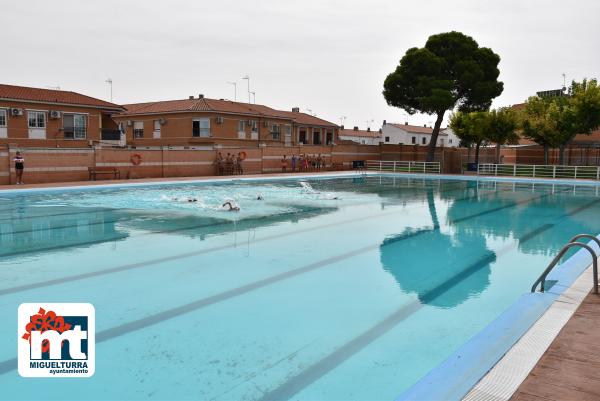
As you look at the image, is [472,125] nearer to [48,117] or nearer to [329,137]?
[329,137]

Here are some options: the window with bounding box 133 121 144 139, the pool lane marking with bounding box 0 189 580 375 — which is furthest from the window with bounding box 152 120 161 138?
the pool lane marking with bounding box 0 189 580 375

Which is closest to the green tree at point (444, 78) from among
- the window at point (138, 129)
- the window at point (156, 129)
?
the window at point (156, 129)

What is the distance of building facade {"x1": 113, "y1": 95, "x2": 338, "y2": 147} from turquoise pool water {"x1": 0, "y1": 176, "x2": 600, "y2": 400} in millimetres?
21279

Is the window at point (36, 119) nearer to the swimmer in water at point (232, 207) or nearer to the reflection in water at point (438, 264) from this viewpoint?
the swimmer in water at point (232, 207)

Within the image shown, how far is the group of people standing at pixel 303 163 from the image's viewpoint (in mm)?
32150

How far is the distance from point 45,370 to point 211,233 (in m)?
6.71

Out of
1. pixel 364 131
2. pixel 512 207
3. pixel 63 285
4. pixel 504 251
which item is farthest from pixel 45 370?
pixel 364 131

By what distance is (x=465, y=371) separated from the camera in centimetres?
378

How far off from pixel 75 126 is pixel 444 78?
25.8 meters

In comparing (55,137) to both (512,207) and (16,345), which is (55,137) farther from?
(16,345)

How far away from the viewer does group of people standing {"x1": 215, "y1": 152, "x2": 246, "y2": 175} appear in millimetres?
28281

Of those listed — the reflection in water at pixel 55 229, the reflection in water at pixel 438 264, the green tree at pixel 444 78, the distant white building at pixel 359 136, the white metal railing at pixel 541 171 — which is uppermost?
the green tree at pixel 444 78

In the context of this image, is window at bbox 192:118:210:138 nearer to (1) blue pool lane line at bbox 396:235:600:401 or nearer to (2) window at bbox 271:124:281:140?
(2) window at bbox 271:124:281:140

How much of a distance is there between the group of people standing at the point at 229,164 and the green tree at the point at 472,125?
1512 cm
